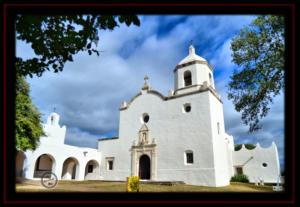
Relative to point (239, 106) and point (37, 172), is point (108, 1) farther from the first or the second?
point (37, 172)

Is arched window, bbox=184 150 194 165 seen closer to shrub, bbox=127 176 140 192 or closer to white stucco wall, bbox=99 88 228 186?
white stucco wall, bbox=99 88 228 186

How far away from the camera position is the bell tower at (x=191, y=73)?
18.3 metres

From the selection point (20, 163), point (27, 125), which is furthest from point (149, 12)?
point (20, 163)

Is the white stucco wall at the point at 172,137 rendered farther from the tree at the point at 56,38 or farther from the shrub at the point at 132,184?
the tree at the point at 56,38

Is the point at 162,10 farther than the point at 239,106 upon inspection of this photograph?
No

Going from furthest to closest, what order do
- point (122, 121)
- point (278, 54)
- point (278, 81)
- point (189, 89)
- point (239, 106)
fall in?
point (122, 121) → point (189, 89) → point (239, 106) → point (278, 81) → point (278, 54)

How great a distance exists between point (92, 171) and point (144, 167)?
19.8 feet

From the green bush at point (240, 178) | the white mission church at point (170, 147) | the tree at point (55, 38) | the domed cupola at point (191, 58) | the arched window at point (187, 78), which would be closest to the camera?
the tree at point (55, 38)

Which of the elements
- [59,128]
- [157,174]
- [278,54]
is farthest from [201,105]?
[59,128]

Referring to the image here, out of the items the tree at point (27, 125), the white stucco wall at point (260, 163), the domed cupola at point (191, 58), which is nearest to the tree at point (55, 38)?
the tree at point (27, 125)

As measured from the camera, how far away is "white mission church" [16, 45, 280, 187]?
16.2 meters

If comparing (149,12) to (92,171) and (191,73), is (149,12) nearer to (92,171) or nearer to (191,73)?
(191,73)
